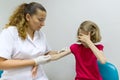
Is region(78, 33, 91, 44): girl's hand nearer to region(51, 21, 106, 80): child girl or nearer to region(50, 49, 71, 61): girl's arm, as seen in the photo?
region(51, 21, 106, 80): child girl

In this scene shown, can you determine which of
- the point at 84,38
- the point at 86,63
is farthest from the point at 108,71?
the point at 84,38

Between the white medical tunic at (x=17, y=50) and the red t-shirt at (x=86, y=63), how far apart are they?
0.28 m

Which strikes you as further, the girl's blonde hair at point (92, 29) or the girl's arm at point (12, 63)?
the girl's blonde hair at point (92, 29)

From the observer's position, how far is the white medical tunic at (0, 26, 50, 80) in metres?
1.59

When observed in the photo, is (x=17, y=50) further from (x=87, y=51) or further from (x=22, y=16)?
(x=87, y=51)

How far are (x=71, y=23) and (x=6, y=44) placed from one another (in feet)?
2.22

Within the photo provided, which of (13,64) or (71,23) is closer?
(13,64)

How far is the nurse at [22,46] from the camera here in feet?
5.20

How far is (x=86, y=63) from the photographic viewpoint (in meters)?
→ 1.73

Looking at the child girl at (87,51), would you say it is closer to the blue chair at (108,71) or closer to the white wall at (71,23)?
the blue chair at (108,71)

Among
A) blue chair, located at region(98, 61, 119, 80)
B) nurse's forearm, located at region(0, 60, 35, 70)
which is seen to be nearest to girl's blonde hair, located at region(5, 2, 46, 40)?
nurse's forearm, located at region(0, 60, 35, 70)

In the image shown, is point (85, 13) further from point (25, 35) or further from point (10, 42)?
point (10, 42)

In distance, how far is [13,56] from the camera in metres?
1.65

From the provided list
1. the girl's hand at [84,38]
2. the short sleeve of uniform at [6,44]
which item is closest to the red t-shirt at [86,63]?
the girl's hand at [84,38]
